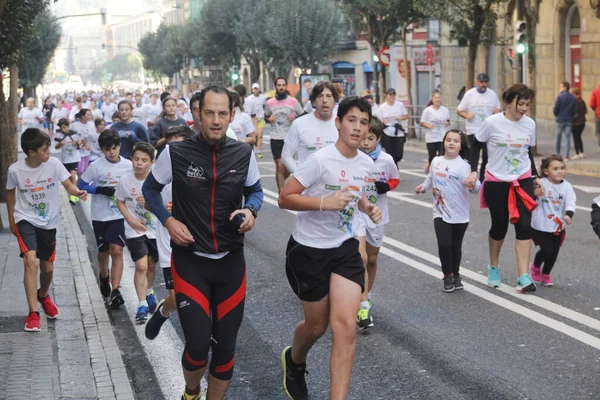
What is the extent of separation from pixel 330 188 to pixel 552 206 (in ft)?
13.8

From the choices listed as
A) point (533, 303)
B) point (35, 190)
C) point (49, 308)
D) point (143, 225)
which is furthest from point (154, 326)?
point (533, 303)

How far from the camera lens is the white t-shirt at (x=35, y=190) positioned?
9266 millimetres

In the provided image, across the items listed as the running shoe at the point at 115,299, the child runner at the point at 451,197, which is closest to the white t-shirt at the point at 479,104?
the child runner at the point at 451,197

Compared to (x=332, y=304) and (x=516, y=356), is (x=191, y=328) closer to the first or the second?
(x=332, y=304)

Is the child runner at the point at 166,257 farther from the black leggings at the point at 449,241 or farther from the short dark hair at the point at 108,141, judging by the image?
the black leggings at the point at 449,241

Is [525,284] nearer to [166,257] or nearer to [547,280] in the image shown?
[547,280]

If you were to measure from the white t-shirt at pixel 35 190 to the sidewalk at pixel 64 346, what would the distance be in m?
0.84

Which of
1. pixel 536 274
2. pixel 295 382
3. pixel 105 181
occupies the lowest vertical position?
pixel 536 274

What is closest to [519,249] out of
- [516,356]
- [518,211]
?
[518,211]

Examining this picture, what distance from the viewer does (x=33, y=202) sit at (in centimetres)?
930

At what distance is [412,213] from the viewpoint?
54.1 ft

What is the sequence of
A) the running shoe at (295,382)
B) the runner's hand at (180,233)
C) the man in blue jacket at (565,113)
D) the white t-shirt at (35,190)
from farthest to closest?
the man in blue jacket at (565,113) < the white t-shirt at (35,190) < the running shoe at (295,382) < the runner's hand at (180,233)

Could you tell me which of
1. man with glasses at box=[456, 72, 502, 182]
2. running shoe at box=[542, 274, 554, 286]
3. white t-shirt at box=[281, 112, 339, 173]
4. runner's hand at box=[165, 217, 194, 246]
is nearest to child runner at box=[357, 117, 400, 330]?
white t-shirt at box=[281, 112, 339, 173]

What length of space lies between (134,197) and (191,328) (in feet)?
11.8
